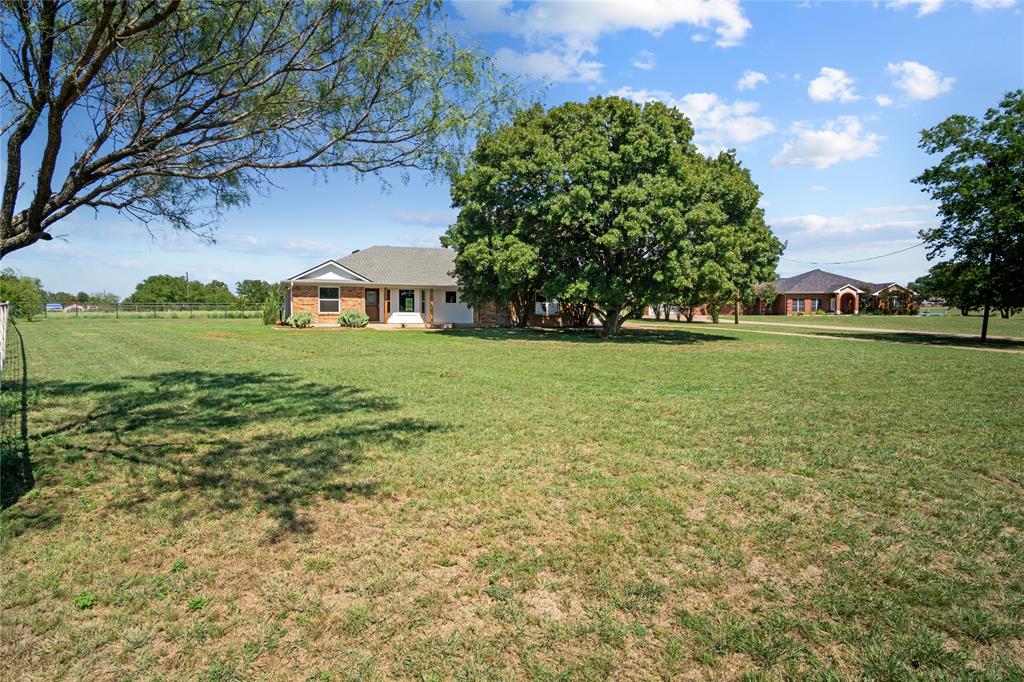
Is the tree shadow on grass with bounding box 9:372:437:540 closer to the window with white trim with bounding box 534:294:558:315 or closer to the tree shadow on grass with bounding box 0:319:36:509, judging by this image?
the tree shadow on grass with bounding box 0:319:36:509

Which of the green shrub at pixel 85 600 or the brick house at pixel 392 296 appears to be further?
the brick house at pixel 392 296

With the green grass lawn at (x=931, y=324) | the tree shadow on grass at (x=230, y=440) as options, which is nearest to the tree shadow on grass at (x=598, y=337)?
the tree shadow on grass at (x=230, y=440)

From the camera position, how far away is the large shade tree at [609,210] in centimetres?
2050

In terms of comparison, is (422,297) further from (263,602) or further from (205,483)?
(263,602)

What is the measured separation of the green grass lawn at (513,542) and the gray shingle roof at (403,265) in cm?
2413

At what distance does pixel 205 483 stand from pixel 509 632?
11.5ft

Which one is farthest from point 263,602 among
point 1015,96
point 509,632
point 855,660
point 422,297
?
point 1015,96

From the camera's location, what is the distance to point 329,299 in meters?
30.4

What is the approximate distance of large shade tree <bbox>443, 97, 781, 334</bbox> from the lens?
20.5 m

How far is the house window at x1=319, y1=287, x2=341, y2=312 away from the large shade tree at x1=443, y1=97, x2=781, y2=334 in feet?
31.5

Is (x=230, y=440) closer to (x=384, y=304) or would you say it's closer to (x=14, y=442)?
(x=14, y=442)

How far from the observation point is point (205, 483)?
16.0 ft

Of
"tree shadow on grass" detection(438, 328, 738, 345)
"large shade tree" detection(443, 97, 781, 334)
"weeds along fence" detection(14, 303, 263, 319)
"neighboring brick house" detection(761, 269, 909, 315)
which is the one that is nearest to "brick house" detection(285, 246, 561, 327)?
"tree shadow on grass" detection(438, 328, 738, 345)

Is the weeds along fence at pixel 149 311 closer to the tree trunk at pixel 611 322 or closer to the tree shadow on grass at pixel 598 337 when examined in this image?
the tree shadow on grass at pixel 598 337
